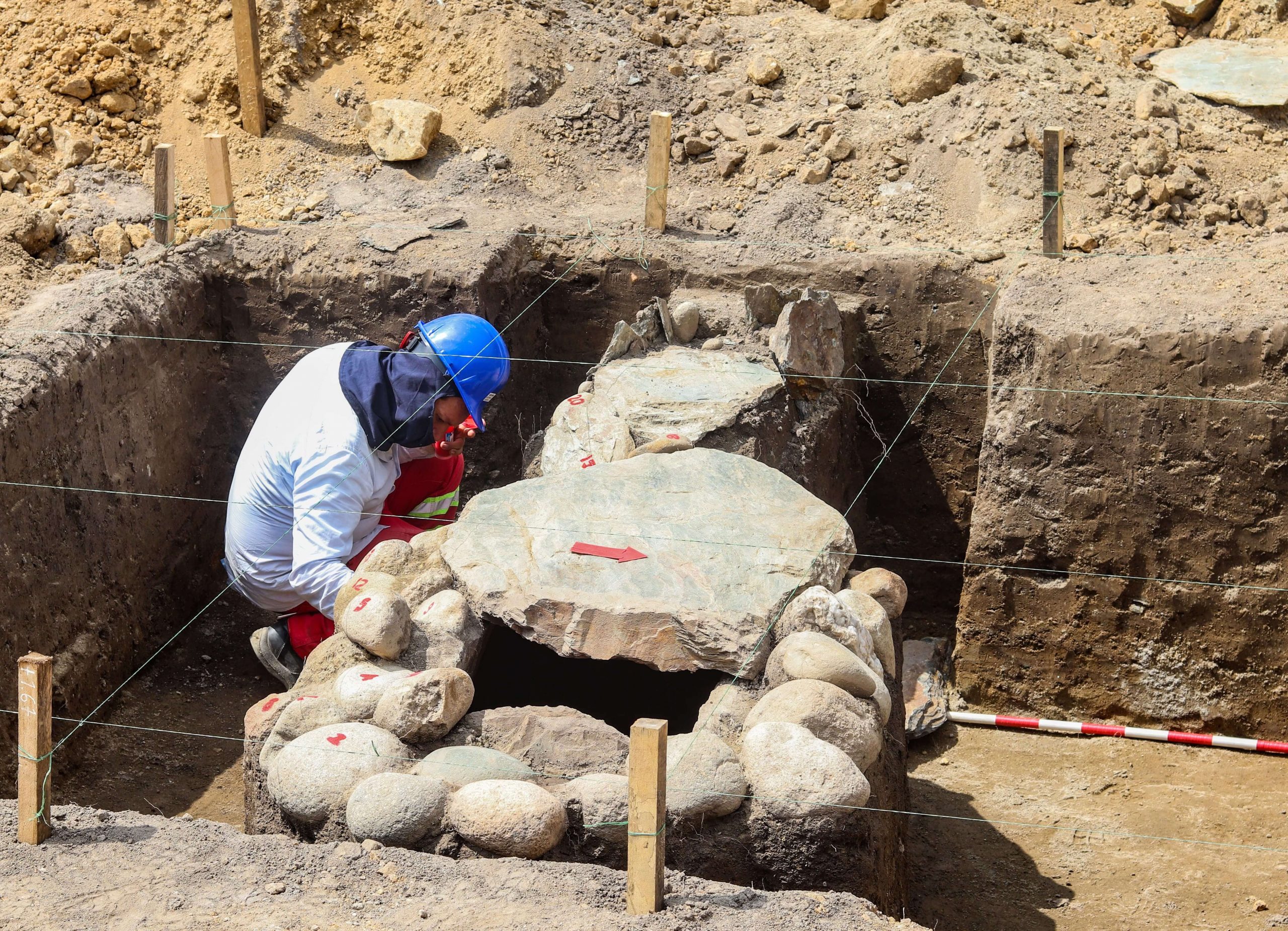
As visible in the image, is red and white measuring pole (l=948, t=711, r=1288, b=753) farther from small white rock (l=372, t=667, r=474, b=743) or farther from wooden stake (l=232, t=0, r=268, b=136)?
wooden stake (l=232, t=0, r=268, b=136)

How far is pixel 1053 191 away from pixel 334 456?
3.70 m

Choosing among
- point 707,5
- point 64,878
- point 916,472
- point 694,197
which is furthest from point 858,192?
point 64,878

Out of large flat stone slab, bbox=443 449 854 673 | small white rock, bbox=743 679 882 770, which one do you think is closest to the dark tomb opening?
large flat stone slab, bbox=443 449 854 673

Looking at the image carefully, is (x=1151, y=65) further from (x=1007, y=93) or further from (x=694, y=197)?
(x=694, y=197)

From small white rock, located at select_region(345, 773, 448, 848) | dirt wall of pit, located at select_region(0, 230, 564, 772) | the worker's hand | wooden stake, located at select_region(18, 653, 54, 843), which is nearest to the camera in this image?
wooden stake, located at select_region(18, 653, 54, 843)

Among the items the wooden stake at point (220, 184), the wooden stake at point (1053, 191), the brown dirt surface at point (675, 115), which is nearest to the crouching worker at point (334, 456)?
the wooden stake at point (220, 184)

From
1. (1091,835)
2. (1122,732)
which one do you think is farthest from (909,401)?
(1091,835)

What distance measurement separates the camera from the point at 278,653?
17.4 ft

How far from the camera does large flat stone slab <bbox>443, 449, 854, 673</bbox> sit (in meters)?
4.27

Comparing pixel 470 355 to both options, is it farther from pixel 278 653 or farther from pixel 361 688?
pixel 361 688

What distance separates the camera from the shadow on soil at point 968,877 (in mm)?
4824

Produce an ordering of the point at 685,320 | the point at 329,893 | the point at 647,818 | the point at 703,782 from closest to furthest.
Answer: the point at 647,818
the point at 329,893
the point at 703,782
the point at 685,320

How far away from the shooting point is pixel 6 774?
4.97m

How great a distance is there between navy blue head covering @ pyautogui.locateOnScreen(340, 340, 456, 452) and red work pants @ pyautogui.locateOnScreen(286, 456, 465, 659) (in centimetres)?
42
